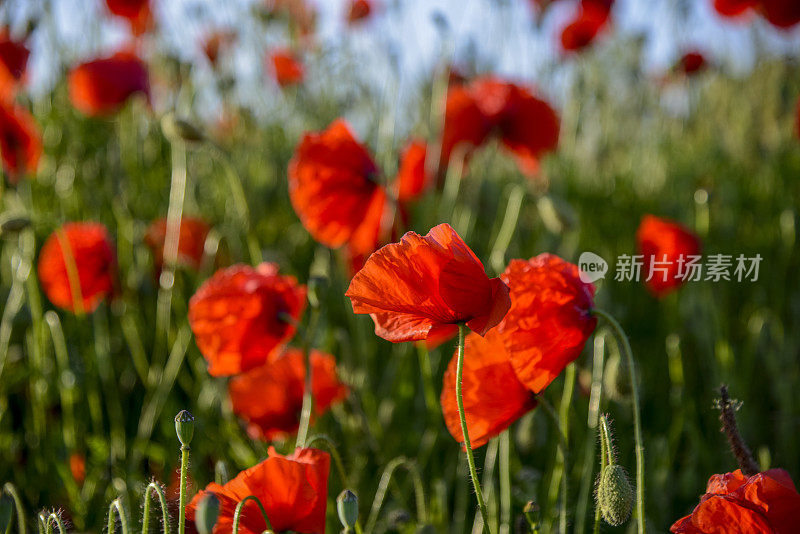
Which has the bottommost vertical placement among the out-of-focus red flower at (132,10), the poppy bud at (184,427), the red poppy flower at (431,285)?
the poppy bud at (184,427)

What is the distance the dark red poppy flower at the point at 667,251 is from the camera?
1515 mm

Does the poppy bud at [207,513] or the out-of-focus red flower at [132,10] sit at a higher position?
the out-of-focus red flower at [132,10]

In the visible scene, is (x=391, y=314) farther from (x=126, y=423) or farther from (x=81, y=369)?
(x=126, y=423)

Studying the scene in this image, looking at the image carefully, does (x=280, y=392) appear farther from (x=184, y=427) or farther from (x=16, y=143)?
(x=16, y=143)

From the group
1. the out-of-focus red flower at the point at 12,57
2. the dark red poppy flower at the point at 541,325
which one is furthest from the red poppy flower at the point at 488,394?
the out-of-focus red flower at the point at 12,57

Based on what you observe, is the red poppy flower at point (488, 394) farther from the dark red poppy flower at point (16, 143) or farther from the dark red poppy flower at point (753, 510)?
the dark red poppy flower at point (16, 143)

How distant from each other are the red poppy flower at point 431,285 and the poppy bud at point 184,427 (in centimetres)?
16

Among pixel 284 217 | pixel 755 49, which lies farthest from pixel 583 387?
pixel 755 49

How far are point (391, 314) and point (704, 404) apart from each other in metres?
1.13

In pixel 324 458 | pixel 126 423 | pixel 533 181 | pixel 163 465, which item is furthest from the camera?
pixel 533 181

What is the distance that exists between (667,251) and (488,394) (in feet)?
2.97

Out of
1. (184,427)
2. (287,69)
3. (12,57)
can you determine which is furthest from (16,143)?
(184,427)

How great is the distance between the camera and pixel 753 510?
61 cm

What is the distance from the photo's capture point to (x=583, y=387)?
52.5 inches
